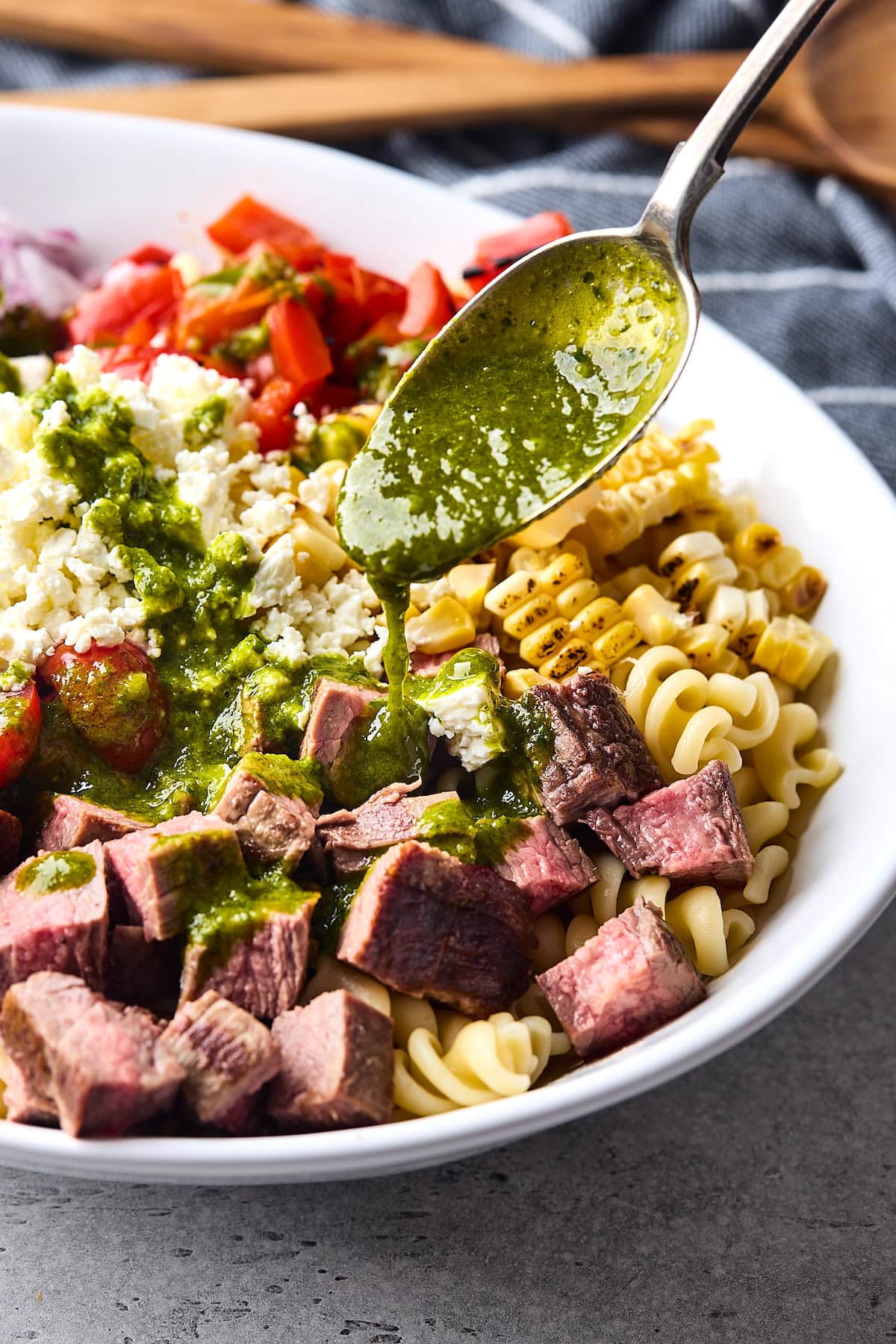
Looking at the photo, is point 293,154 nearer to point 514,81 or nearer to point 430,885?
point 514,81

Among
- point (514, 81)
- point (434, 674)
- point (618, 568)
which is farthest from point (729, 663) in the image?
point (514, 81)

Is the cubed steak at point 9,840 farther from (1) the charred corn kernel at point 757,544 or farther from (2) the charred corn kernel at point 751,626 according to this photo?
(1) the charred corn kernel at point 757,544

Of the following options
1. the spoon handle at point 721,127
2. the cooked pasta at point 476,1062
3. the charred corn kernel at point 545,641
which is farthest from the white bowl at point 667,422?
the spoon handle at point 721,127

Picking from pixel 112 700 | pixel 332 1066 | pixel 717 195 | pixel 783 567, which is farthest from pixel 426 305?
pixel 332 1066

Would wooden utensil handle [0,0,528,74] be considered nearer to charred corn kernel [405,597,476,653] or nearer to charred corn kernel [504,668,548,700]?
charred corn kernel [405,597,476,653]

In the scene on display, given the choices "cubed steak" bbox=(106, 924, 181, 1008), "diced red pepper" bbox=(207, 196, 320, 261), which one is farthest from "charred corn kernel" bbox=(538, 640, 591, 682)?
"diced red pepper" bbox=(207, 196, 320, 261)
